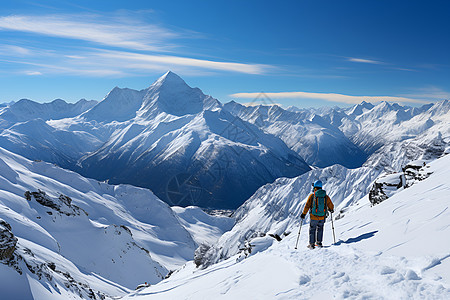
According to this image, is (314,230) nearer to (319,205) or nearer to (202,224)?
(319,205)

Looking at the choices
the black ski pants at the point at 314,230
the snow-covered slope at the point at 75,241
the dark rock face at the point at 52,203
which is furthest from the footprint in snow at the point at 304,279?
the dark rock face at the point at 52,203

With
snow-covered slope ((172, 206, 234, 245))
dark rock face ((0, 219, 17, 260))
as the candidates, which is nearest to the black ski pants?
dark rock face ((0, 219, 17, 260))

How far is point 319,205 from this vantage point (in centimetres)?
1539

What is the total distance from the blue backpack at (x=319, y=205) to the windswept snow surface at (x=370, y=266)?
1778 mm

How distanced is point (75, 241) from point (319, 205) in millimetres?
51269

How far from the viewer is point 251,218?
190 metres

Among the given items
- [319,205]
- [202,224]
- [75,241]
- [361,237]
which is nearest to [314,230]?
[319,205]

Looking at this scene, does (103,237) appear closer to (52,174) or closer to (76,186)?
(76,186)

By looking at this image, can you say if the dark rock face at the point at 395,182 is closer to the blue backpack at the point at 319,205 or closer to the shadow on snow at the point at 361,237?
the shadow on snow at the point at 361,237

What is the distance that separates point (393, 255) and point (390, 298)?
282cm

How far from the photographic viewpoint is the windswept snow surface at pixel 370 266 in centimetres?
886

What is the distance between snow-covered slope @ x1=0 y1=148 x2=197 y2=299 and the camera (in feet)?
79.9

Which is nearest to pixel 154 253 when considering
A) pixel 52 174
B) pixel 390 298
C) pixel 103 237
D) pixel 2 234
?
pixel 103 237

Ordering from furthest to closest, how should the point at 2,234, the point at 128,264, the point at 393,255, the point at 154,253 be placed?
the point at 154,253
the point at 128,264
the point at 2,234
the point at 393,255
